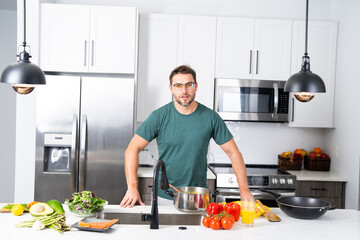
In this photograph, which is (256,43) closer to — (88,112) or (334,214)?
(88,112)

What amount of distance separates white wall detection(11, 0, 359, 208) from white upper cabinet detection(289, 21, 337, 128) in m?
0.07

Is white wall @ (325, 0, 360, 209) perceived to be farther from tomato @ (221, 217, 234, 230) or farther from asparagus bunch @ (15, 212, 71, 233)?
asparagus bunch @ (15, 212, 71, 233)

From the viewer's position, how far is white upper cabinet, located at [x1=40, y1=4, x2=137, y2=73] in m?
3.76

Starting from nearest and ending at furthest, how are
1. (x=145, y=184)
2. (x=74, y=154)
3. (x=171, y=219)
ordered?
(x=171, y=219) < (x=74, y=154) < (x=145, y=184)

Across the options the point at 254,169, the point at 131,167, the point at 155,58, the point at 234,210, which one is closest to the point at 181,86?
the point at 131,167

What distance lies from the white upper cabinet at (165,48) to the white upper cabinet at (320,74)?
3.37 ft

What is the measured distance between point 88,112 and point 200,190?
174 centimetres


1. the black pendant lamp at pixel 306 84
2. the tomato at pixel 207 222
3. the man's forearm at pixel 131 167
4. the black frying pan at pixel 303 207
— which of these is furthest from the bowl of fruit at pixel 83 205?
the black pendant lamp at pixel 306 84

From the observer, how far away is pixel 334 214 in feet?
7.89

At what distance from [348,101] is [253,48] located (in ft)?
3.55

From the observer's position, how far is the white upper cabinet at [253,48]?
402 cm

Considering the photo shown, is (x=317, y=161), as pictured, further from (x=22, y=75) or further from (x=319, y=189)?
(x=22, y=75)

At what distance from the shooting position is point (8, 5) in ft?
16.7

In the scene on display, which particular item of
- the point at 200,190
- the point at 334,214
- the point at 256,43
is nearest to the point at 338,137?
A: the point at 256,43
